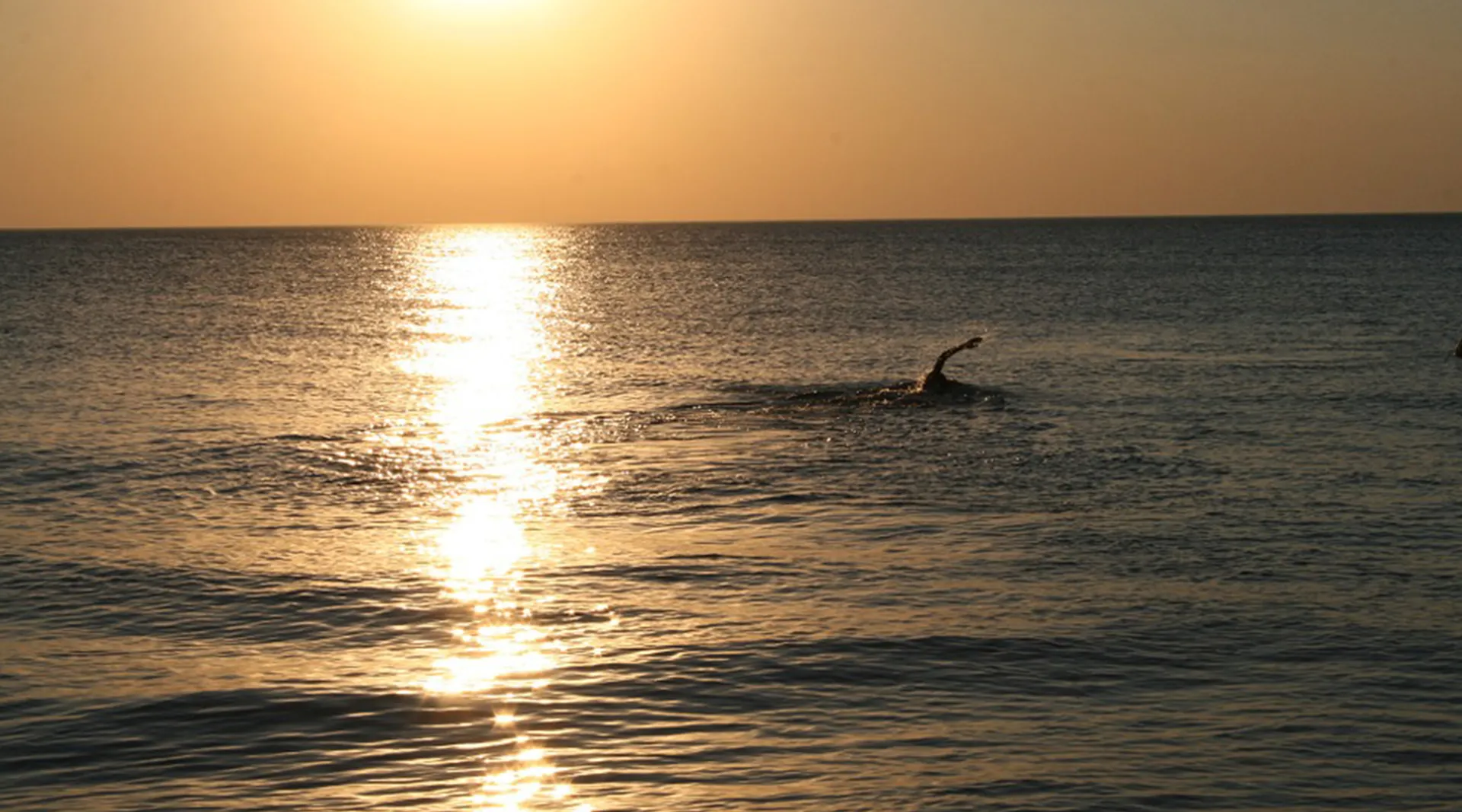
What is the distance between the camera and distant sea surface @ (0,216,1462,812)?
554 inches

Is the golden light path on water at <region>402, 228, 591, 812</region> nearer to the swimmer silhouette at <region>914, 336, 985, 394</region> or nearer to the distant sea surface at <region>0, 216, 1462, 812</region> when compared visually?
the distant sea surface at <region>0, 216, 1462, 812</region>

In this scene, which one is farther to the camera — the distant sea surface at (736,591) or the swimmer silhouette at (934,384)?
the swimmer silhouette at (934,384)

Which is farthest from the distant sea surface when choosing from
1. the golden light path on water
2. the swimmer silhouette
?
the swimmer silhouette

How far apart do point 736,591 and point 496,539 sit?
5314 mm

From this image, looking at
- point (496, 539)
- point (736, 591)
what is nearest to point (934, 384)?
point (496, 539)

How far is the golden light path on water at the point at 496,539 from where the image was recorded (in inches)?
558

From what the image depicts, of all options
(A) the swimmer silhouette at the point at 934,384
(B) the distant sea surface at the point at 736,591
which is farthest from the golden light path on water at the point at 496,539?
(A) the swimmer silhouette at the point at 934,384

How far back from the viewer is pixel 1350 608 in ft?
63.0

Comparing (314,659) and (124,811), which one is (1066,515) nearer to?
(314,659)

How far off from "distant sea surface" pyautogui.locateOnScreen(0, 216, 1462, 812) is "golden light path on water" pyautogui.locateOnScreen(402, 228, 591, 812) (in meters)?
0.09

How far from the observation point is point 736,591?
803 inches

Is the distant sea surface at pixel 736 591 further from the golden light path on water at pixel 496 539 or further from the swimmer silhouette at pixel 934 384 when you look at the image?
the swimmer silhouette at pixel 934 384

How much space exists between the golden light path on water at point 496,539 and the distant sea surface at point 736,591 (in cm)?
9

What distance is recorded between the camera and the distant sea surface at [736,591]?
46.2ft
